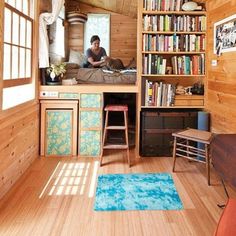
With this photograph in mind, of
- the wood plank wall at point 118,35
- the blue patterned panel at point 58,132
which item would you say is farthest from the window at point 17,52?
the wood plank wall at point 118,35

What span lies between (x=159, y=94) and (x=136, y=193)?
1664mm

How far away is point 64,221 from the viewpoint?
7.88ft

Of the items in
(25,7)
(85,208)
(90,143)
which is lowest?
(85,208)

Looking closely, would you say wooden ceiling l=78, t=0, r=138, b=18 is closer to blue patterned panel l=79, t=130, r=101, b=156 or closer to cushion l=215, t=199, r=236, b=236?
blue patterned panel l=79, t=130, r=101, b=156

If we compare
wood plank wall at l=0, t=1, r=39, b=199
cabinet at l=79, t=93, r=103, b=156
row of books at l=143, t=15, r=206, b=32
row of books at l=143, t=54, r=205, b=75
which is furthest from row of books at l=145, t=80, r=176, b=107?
wood plank wall at l=0, t=1, r=39, b=199

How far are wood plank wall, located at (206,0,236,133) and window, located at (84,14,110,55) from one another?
3.43 meters

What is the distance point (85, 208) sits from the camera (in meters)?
2.65

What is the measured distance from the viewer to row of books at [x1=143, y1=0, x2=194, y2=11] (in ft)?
13.5

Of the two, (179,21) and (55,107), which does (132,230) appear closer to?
(55,107)

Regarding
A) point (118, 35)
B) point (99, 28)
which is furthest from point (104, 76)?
point (99, 28)

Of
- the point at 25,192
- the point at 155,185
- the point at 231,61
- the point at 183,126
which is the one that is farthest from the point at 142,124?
the point at 25,192

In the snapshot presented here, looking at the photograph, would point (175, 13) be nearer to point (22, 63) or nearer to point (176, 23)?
point (176, 23)

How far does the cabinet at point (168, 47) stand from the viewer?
412 centimetres

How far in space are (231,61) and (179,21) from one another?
1163mm
